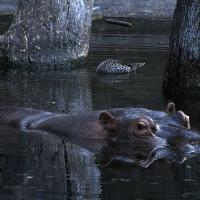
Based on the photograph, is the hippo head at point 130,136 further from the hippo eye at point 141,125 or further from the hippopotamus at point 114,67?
the hippopotamus at point 114,67

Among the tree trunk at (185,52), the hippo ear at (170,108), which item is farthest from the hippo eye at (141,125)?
the tree trunk at (185,52)

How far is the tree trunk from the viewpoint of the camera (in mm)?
9148

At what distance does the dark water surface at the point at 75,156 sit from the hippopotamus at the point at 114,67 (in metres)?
0.13

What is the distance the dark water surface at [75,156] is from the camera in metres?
4.87

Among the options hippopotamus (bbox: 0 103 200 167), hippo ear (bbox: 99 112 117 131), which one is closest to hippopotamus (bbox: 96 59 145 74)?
hippopotamus (bbox: 0 103 200 167)

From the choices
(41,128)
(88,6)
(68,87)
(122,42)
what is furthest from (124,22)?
(41,128)

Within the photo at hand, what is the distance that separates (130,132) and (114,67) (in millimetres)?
5204

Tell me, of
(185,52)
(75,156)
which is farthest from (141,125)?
(185,52)

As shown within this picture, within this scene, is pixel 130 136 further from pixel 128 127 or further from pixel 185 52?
pixel 185 52

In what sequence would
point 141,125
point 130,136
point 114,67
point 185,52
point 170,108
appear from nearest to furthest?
point 141,125, point 130,136, point 170,108, point 185,52, point 114,67

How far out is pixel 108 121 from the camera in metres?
6.80

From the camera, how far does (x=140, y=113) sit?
6.81 metres

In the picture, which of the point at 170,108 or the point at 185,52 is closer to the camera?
the point at 170,108

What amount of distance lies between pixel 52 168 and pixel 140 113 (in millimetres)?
1483
